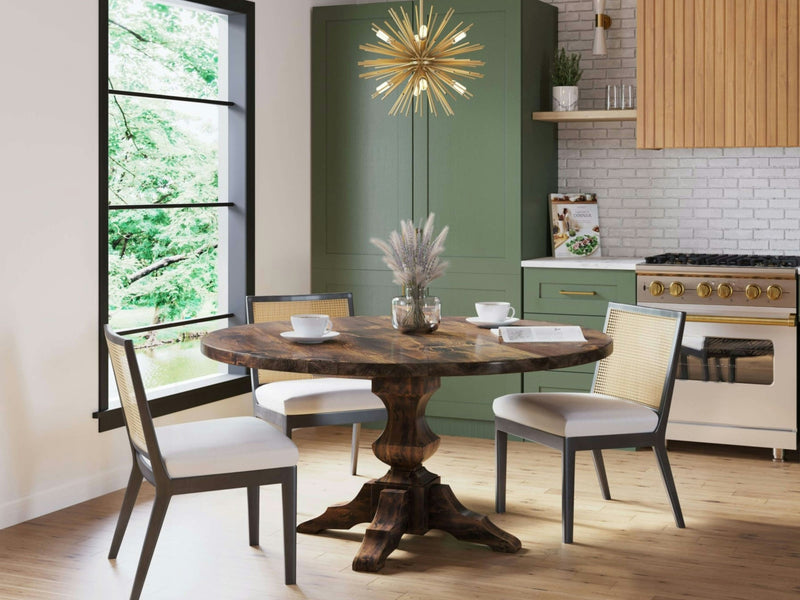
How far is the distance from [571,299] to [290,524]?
93.4 inches

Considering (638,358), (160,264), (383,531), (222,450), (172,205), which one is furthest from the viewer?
(160,264)


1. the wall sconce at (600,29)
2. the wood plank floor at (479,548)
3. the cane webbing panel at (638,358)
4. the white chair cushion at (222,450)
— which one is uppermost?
the wall sconce at (600,29)

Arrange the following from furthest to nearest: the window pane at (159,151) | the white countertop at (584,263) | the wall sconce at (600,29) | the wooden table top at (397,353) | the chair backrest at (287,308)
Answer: the window pane at (159,151) → the wall sconce at (600,29) → the white countertop at (584,263) → the chair backrest at (287,308) → the wooden table top at (397,353)

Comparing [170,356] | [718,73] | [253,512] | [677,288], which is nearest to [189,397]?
[253,512]

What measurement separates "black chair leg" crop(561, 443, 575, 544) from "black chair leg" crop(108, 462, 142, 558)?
143cm

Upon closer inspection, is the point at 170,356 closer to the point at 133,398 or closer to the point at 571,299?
the point at 571,299

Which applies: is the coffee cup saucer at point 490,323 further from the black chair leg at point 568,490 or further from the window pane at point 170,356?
the window pane at point 170,356

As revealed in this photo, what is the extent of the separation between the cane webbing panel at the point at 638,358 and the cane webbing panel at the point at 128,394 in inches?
68.5

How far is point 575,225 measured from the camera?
5551 millimetres

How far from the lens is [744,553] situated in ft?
11.5

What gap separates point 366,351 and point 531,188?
7.86ft

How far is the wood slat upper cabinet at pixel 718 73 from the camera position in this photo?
486 cm

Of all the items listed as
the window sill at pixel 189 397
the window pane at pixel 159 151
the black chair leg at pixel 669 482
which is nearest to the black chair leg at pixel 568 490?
the black chair leg at pixel 669 482

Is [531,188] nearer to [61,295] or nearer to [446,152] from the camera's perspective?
[446,152]
